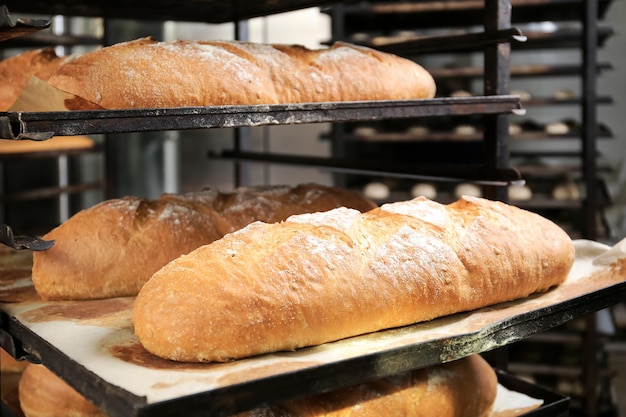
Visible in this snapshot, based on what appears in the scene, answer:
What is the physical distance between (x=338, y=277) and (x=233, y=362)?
0.83 feet

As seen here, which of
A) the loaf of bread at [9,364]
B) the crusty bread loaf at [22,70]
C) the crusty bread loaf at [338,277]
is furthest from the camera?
the loaf of bread at [9,364]

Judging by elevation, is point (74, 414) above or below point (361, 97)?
below

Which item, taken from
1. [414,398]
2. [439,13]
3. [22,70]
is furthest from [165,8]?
[439,13]

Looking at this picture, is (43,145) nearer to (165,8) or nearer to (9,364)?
(165,8)

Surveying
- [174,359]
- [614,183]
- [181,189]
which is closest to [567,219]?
[614,183]

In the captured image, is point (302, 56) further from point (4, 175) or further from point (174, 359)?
→ point (4, 175)

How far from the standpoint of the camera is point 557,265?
5.45 feet

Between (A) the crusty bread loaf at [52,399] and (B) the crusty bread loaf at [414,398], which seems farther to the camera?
(A) the crusty bread loaf at [52,399]

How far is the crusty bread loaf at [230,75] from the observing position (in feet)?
4.83

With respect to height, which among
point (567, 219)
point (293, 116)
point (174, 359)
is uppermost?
point (293, 116)

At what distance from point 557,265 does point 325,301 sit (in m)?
0.63

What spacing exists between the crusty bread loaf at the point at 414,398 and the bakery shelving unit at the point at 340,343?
15 centimetres

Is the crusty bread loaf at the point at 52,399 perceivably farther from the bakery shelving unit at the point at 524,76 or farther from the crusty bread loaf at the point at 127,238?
the bakery shelving unit at the point at 524,76

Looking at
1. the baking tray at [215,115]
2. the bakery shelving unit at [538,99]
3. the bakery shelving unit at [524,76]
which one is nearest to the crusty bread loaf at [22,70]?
the baking tray at [215,115]
